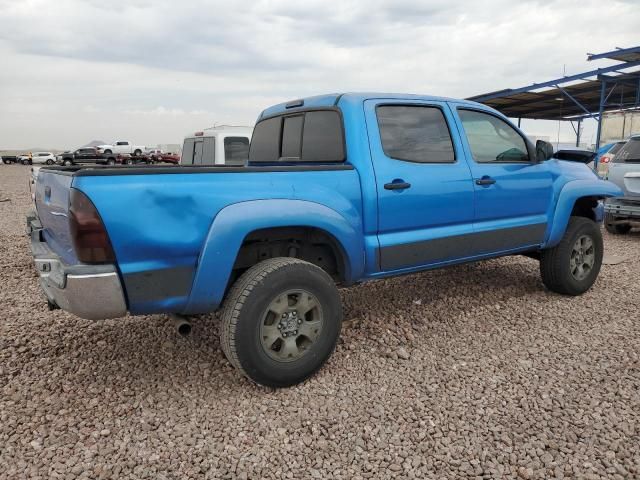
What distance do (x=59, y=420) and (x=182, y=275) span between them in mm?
1098

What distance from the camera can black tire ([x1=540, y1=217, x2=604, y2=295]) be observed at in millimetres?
4859

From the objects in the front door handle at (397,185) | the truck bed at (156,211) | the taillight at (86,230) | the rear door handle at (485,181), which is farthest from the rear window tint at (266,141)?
the taillight at (86,230)

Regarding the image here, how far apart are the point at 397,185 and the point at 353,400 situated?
4.95 feet

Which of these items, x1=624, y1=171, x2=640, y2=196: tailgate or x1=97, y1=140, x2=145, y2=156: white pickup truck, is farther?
x1=97, y1=140, x2=145, y2=156: white pickup truck

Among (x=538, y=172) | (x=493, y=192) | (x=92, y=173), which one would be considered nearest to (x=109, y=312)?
(x=92, y=173)

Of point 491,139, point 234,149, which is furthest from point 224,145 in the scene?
point 491,139

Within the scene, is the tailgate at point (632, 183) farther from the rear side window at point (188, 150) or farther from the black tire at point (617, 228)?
the rear side window at point (188, 150)

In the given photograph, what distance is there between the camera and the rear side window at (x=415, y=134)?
372 cm

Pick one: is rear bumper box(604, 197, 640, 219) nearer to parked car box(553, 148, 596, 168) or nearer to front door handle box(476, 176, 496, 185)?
parked car box(553, 148, 596, 168)

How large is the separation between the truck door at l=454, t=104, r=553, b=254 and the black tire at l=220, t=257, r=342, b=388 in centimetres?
164

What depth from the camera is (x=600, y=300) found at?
16.2ft

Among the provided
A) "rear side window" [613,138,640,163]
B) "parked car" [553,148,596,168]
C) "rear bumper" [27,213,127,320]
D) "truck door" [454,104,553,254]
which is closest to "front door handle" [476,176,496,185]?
"truck door" [454,104,553,254]

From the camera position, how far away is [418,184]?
3.68 meters

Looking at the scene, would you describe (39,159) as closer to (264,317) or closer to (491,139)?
(491,139)
